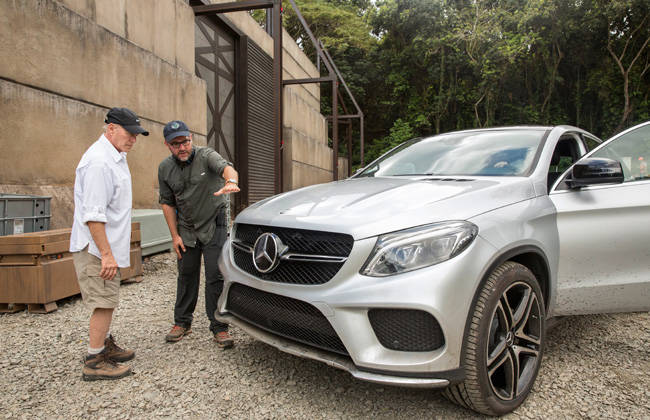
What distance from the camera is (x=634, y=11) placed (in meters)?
18.5

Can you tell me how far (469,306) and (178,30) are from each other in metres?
8.33

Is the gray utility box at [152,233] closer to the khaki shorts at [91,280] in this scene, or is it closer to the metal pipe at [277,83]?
the metal pipe at [277,83]

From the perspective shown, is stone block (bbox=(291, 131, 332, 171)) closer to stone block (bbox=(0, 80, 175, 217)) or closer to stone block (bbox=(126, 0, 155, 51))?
stone block (bbox=(126, 0, 155, 51))

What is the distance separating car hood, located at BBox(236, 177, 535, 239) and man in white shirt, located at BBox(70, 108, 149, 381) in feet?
2.53

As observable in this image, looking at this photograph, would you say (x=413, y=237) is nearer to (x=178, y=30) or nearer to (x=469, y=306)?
(x=469, y=306)

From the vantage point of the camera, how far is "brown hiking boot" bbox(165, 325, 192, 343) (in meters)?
3.20

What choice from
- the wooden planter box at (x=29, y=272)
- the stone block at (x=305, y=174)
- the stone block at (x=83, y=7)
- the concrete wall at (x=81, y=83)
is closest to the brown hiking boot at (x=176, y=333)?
the wooden planter box at (x=29, y=272)

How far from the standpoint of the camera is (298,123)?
16219 millimetres

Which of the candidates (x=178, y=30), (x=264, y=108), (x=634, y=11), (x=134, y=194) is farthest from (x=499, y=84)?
(x=134, y=194)

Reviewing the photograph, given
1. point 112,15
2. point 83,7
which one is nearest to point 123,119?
point 83,7

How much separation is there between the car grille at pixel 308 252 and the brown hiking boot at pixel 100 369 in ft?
3.51

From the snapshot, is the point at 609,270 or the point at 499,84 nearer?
the point at 609,270

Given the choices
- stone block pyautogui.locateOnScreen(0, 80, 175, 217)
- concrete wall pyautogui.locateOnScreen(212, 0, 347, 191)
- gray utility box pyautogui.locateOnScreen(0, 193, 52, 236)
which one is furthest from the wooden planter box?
concrete wall pyautogui.locateOnScreen(212, 0, 347, 191)

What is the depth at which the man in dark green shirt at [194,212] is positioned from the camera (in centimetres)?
312
